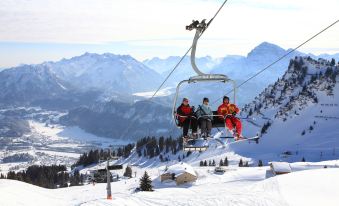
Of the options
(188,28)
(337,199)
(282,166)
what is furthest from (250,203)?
(282,166)

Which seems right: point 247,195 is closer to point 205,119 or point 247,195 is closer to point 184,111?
point 205,119

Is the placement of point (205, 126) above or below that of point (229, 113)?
below

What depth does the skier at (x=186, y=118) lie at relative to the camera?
27750 mm

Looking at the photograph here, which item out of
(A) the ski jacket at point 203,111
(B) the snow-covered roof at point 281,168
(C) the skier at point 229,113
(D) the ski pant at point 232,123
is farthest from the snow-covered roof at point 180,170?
(A) the ski jacket at point 203,111

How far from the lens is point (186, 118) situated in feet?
91.6

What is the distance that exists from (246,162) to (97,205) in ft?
524

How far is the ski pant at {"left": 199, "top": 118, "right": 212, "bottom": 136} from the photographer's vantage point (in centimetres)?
2767

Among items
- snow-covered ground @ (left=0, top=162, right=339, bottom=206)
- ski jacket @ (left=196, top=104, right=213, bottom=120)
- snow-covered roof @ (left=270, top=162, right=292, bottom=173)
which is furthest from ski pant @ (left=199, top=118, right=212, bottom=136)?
snow-covered roof @ (left=270, top=162, right=292, bottom=173)

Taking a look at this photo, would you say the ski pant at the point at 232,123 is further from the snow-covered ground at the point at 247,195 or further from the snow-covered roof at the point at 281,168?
→ the snow-covered roof at the point at 281,168

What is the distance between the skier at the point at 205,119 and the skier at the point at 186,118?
17.1 inches

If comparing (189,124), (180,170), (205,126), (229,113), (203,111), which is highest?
(203,111)

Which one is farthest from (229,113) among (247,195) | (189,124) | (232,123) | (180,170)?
(180,170)

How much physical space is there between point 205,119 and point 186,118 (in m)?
1.18

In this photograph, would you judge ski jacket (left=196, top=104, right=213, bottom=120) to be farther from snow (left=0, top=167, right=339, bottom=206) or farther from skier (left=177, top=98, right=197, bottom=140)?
snow (left=0, top=167, right=339, bottom=206)
